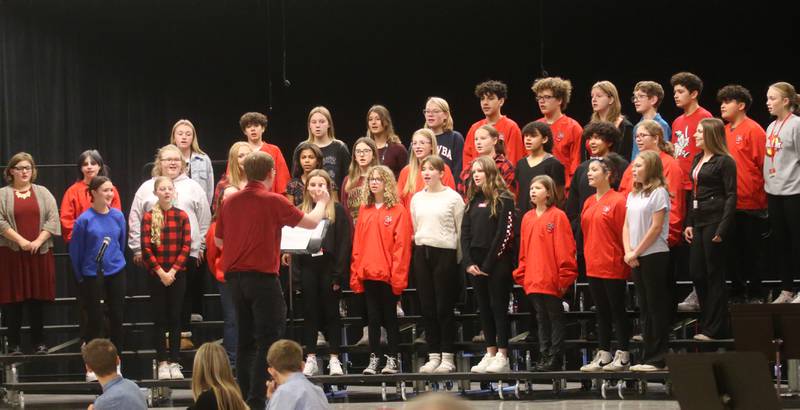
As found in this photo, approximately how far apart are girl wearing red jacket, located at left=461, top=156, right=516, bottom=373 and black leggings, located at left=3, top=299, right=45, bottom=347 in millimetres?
3446

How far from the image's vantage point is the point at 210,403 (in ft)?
Result: 18.0

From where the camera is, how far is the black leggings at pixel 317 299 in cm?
826

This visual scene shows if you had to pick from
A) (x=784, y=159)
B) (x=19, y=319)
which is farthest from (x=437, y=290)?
(x=19, y=319)

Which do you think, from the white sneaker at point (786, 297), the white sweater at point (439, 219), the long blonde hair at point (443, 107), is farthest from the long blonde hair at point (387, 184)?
the white sneaker at point (786, 297)

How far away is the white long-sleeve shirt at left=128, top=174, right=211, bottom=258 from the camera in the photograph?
28.4 ft

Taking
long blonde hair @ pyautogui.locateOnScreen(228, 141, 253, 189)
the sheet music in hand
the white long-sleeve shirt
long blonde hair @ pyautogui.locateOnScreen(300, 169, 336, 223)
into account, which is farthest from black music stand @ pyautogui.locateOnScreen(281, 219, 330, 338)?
the white long-sleeve shirt

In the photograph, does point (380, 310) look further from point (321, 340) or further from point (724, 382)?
point (724, 382)

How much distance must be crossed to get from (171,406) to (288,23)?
5.02m

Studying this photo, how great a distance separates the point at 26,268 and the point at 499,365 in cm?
380

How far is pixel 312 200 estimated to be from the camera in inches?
328

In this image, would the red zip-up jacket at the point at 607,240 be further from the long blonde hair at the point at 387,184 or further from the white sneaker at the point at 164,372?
the white sneaker at the point at 164,372

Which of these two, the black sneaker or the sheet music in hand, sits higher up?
the sheet music in hand

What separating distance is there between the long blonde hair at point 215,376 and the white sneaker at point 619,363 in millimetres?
2939

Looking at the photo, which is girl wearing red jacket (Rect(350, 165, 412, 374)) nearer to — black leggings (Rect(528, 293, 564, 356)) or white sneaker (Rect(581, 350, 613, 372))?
black leggings (Rect(528, 293, 564, 356))
